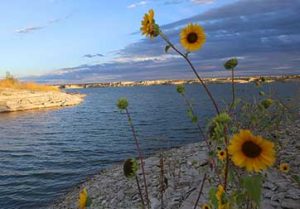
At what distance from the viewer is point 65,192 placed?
14359 millimetres

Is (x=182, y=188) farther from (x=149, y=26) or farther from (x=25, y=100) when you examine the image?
(x=25, y=100)

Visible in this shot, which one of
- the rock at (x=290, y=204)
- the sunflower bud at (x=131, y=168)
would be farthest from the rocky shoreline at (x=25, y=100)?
the sunflower bud at (x=131, y=168)

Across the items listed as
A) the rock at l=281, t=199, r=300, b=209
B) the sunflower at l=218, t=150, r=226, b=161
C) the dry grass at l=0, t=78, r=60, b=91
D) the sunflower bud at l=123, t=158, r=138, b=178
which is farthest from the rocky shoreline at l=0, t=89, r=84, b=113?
the sunflower bud at l=123, t=158, r=138, b=178

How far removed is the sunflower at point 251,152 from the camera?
200 cm

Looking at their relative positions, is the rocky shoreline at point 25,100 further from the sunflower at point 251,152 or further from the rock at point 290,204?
the sunflower at point 251,152

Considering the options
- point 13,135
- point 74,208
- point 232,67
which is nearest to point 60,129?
point 13,135

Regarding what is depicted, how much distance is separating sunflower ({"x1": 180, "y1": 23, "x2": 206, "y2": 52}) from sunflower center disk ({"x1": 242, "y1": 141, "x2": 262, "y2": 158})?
0.88 meters

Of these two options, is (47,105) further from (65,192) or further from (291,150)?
(291,150)

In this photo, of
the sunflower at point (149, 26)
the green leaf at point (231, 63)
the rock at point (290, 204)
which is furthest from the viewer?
the rock at point (290, 204)

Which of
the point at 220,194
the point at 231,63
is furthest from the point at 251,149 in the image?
the point at 231,63

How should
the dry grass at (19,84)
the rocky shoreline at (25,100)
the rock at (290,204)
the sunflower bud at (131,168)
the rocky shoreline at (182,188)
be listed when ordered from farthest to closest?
the dry grass at (19,84) < the rocky shoreline at (25,100) < the rocky shoreline at (182,188) < the rock at (290,204) < the sunflower bud at (131,168)

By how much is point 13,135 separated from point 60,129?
4.98 m

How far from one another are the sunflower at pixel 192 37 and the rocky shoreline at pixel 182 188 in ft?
10.1

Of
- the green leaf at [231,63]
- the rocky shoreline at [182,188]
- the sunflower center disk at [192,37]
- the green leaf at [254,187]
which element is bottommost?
the rocky shoreline at [182,188]
